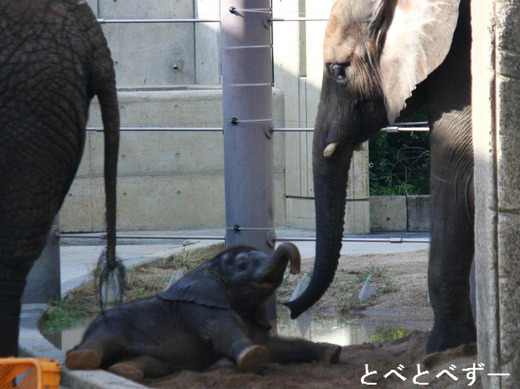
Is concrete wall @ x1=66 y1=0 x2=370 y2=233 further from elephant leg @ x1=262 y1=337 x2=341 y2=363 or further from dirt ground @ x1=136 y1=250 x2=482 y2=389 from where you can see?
elephant leg @ x1=262 y1=337 x2=341 y2=363

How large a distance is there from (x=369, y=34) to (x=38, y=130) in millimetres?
Result: 1517

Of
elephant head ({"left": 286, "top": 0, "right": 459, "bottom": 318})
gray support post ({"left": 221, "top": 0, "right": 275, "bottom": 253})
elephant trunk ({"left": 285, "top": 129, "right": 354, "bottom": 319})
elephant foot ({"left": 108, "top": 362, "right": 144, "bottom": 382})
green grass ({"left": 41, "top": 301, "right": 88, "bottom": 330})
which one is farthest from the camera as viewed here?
gray support post ({"left": 221, "top": 0, "right": 275, "bottom": 253})

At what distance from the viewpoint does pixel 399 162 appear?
43.5 ft

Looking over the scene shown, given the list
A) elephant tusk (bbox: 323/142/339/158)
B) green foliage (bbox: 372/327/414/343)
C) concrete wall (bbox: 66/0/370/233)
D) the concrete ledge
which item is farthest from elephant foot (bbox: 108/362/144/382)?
the concrete ledge

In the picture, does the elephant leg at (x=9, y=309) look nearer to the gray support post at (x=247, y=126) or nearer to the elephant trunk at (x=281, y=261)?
the elephant trunk at (x=281, y=261)

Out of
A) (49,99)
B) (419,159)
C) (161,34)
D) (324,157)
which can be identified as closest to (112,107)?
(49,99)

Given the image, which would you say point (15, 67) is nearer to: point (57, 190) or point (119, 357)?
point (57, 190)

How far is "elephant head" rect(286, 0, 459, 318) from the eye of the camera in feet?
15.2

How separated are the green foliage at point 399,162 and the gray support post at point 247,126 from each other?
667 centimetres

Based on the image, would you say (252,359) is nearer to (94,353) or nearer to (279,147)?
(94,353)

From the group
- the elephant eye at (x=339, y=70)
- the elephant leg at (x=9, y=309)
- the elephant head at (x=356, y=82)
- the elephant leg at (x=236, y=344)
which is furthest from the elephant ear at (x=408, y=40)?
the elephant leg at (x=9, y=309)

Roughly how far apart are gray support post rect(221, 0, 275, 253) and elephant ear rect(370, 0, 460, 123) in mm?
1596

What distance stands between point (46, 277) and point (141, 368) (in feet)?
7.62

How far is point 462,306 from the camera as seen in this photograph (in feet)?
14.6
